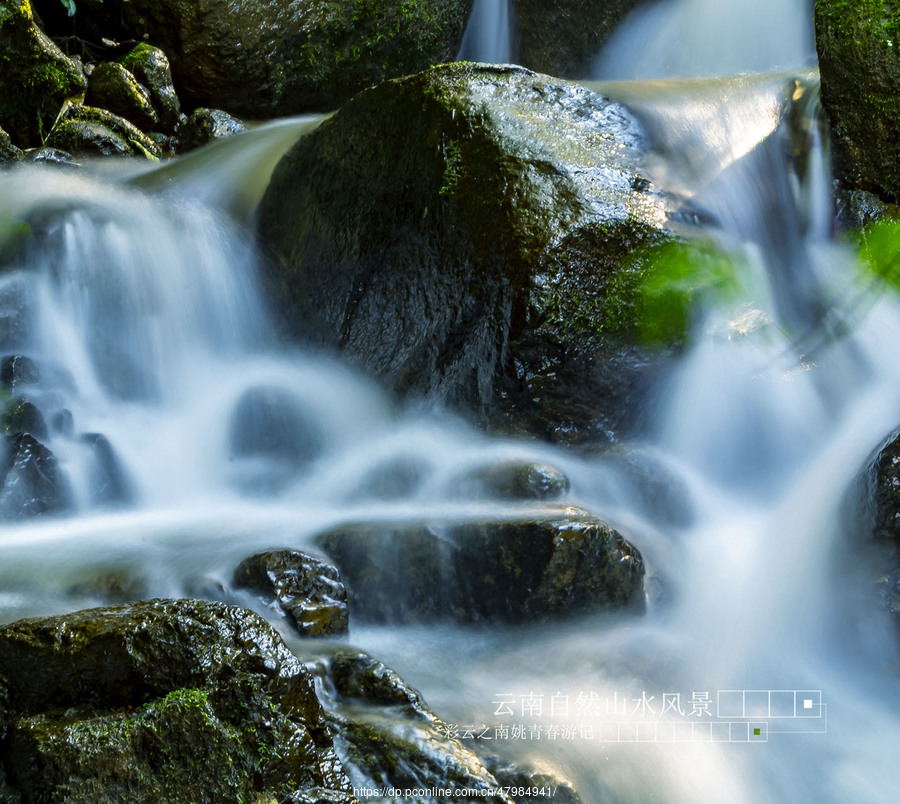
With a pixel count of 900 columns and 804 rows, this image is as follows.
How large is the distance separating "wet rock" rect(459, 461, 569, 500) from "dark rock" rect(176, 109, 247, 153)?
5.72 metres

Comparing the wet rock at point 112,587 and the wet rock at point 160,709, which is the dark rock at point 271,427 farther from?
the wet rock at point 160,709

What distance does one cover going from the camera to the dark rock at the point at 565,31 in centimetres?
939

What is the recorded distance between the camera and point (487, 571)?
349 centimetres

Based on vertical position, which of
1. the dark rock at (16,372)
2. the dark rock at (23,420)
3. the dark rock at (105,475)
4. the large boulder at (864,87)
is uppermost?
the large boulder at (864,87)

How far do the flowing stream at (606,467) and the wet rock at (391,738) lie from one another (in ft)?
1.11

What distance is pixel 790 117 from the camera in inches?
220

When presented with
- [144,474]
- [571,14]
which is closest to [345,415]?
[144,474]

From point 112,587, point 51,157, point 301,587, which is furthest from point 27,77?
point 301,587

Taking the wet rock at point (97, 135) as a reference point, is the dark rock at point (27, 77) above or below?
above

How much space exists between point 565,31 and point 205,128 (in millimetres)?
4123

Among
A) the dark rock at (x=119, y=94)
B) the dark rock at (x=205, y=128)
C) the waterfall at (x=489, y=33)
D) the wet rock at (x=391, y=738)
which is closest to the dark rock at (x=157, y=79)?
the dark rock at (x=119, y=94)

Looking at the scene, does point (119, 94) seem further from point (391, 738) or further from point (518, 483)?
point (391, 738)

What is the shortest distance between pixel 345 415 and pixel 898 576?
2.93 meters

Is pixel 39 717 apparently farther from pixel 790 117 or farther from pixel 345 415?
pixel 790 117
